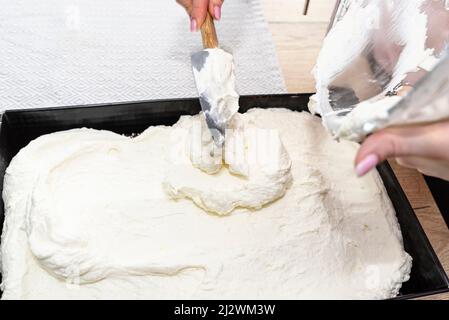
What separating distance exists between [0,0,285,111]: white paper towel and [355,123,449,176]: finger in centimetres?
68

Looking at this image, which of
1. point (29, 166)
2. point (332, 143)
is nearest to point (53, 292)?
point (29, 166)

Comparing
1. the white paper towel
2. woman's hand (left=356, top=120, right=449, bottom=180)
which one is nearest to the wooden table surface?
the white paper towel

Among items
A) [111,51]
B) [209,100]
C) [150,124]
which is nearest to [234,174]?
[209,100]

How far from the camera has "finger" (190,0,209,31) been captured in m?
0.93

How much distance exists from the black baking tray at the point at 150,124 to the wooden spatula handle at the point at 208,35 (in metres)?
0.13

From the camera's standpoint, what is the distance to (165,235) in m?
0.80

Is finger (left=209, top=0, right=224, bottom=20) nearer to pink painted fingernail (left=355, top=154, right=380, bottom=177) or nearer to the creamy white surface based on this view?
the creamy white surface

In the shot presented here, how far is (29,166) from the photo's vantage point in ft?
2.85

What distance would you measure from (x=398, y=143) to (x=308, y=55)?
826 mm

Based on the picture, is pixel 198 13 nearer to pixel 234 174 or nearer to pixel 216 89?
pixel 216 89

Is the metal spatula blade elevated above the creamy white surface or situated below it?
above

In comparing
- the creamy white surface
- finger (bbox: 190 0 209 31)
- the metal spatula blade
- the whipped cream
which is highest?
finger (bbox: 190 0 209 31)

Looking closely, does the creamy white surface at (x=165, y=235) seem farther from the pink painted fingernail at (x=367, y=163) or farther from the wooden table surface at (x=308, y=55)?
the pink painted fingernail at (x=367, y=163)
